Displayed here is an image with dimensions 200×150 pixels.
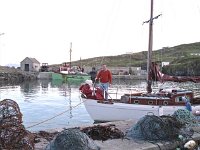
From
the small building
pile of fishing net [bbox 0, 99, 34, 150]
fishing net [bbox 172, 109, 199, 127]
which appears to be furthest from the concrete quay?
the small building

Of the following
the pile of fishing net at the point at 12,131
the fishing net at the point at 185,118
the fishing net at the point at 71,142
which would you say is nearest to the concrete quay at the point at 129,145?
the fishing net at the point at 71,142

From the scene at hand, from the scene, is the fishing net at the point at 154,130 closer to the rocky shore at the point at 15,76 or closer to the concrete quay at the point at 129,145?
the concrete quay at the point at 129,145

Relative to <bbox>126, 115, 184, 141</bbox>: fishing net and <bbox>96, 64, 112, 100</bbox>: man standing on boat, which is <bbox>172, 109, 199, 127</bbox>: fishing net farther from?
<bbox>96, 64, 112, 100</bbox>: man standing on boat

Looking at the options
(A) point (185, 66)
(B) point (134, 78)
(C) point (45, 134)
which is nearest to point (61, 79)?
(B) point (134, 78)

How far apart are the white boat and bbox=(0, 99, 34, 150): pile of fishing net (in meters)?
13.5

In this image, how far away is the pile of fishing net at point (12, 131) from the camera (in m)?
7.35

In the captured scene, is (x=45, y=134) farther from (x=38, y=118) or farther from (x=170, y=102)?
(x=38, y=118)

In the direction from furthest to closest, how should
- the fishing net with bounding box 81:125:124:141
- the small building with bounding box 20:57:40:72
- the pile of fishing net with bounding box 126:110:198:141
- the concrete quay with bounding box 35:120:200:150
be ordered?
the small building with bounding box 20:57:40:72 < the fishing net with bounding box 81:125:124:141 < the pile of fishing net with bounding box 126:110:198:141 < the concrete quay with bounding box 35:120:200:150

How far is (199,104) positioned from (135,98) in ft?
13.2

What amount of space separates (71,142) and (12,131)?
1284 millimetres

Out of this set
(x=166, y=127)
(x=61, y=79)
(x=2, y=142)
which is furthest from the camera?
(x=61, y=79)

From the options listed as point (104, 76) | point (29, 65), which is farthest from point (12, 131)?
point (29, 65)

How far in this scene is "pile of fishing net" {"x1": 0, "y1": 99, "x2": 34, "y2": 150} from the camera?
7352 mm

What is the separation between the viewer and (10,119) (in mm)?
7621
